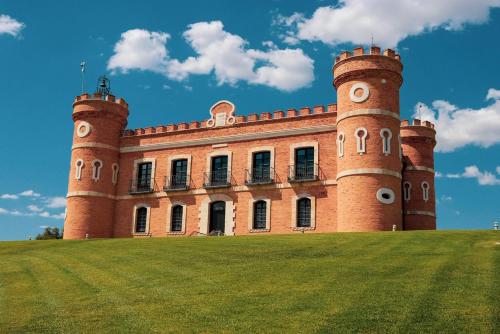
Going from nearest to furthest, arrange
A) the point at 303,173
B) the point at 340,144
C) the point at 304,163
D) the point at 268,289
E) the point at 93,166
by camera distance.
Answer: the point at 268,289
the point at 340,144
the point at 303,173
the point at 304,163
the point at 93,166

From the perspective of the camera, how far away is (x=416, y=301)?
1155cm

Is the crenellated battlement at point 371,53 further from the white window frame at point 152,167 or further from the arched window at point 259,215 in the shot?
the white window frame at point 152,167

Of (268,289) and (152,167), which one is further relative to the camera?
(152,167)

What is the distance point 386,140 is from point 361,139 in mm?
1423

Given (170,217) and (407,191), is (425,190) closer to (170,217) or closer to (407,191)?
(407,191)

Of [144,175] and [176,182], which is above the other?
[144,175]

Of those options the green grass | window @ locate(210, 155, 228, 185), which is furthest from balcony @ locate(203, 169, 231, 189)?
the green grass

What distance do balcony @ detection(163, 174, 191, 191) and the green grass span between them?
16.6 meters

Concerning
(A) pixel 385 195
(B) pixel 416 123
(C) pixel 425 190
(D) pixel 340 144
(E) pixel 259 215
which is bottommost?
(E) pixel 259 215

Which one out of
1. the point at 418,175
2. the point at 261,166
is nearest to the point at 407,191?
the point at 418,175

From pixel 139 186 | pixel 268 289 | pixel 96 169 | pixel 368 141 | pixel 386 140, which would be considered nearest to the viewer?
pixel 268 289

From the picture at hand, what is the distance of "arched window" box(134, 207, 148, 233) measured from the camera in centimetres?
3850

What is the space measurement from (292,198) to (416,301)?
2218 cm

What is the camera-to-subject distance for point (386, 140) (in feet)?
101
